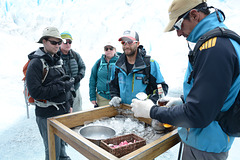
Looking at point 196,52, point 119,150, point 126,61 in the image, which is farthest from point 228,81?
point 126,61

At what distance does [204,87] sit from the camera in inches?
33.1

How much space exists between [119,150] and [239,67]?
79cm

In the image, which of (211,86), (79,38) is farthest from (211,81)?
(79,38)

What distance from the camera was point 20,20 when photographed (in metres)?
16.6

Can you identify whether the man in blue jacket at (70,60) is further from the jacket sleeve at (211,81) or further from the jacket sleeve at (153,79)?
the jacket sleeve at (211,81)

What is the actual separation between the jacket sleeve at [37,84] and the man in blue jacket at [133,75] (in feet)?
2.35

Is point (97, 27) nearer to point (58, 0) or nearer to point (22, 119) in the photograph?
point (58, 0)

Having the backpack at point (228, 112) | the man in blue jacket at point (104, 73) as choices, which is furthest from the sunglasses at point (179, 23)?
the man in blue jacket at point (104, 73)

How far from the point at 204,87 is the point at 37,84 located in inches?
65.6

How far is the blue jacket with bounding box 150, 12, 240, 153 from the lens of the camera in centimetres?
82

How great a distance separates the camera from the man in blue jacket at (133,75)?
2.03 m

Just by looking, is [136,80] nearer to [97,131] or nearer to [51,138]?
[97,131]

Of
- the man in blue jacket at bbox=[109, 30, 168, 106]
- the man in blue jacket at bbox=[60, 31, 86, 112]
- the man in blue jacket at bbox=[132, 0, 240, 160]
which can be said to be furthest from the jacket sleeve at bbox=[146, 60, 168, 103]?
the man in blue jacket at bbox=[60, 31, 86, 112]

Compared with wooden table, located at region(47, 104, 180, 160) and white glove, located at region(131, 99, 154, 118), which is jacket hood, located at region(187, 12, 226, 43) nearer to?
white glove, located at region(131, 99, 154, 118)
